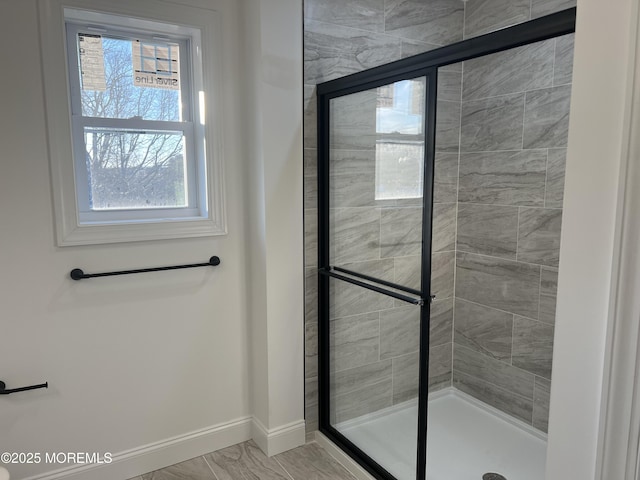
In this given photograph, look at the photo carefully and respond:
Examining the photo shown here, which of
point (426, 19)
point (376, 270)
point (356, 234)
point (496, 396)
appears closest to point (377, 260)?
point (376, 270)

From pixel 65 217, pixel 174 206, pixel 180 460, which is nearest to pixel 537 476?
pixel 180 460

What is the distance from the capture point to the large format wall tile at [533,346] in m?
2.46

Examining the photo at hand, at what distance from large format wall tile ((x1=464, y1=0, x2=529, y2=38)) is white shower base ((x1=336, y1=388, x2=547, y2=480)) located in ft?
6.76

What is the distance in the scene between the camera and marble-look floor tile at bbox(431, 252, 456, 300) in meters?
2.85

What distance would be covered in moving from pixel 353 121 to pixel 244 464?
→ 68.0 inches

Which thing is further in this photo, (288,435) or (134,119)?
(288,435)

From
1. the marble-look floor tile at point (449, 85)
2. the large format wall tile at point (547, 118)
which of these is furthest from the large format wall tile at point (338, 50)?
the large format wall tile at point (547, 118)

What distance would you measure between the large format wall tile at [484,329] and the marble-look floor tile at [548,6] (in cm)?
160

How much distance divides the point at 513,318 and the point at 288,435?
1395 millimetres

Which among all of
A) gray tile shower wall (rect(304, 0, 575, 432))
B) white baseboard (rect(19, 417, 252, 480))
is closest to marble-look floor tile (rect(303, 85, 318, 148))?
gray tile shower wall (rect(304, 0, 575, 432))

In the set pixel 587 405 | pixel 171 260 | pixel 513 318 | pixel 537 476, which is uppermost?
pixel 171 260

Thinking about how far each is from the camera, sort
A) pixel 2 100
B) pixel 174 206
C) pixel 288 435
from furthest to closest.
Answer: pixel 288 435 → pixel 174 206 → pixel 2 100

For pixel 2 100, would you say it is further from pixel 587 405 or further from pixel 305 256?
pixel 587 405

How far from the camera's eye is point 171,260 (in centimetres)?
214
